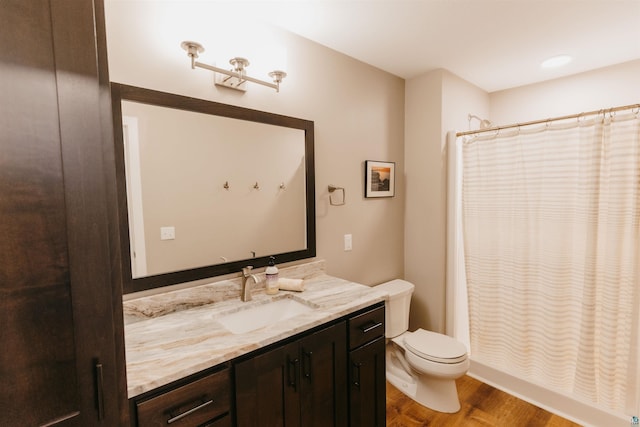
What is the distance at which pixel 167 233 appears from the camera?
4.69ft

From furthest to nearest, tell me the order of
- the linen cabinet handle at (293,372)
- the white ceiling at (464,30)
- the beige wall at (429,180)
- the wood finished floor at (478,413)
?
the beige wall at (429,180), the wood finished floor at (478,413), the white ceiling at (464,30), the linen cabinet handle at (293,372)

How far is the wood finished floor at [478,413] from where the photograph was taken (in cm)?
192

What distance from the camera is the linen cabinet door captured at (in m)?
1.31

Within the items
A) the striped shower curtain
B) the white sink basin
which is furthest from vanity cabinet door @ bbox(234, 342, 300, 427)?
the striped shower curtain

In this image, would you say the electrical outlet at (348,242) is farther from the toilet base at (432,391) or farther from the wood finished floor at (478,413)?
the wood finished floor at (478,413)

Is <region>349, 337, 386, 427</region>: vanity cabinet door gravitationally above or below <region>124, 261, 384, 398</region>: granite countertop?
below

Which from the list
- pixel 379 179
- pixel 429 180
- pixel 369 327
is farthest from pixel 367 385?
pixel 429 180

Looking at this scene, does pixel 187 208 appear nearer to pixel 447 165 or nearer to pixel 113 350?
pixel 113 350

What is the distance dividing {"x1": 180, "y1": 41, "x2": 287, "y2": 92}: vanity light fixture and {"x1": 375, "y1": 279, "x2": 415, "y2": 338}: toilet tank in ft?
5.08

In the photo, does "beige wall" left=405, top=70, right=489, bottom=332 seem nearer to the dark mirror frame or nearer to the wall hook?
the wall hook

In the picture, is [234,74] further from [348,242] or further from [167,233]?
[348,242]

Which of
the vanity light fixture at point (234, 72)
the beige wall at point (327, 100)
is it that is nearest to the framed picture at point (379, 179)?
the beige wall at point (327, 100)

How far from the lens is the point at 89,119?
0.65 m

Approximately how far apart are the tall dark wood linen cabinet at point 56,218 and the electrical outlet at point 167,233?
0.75 metres
